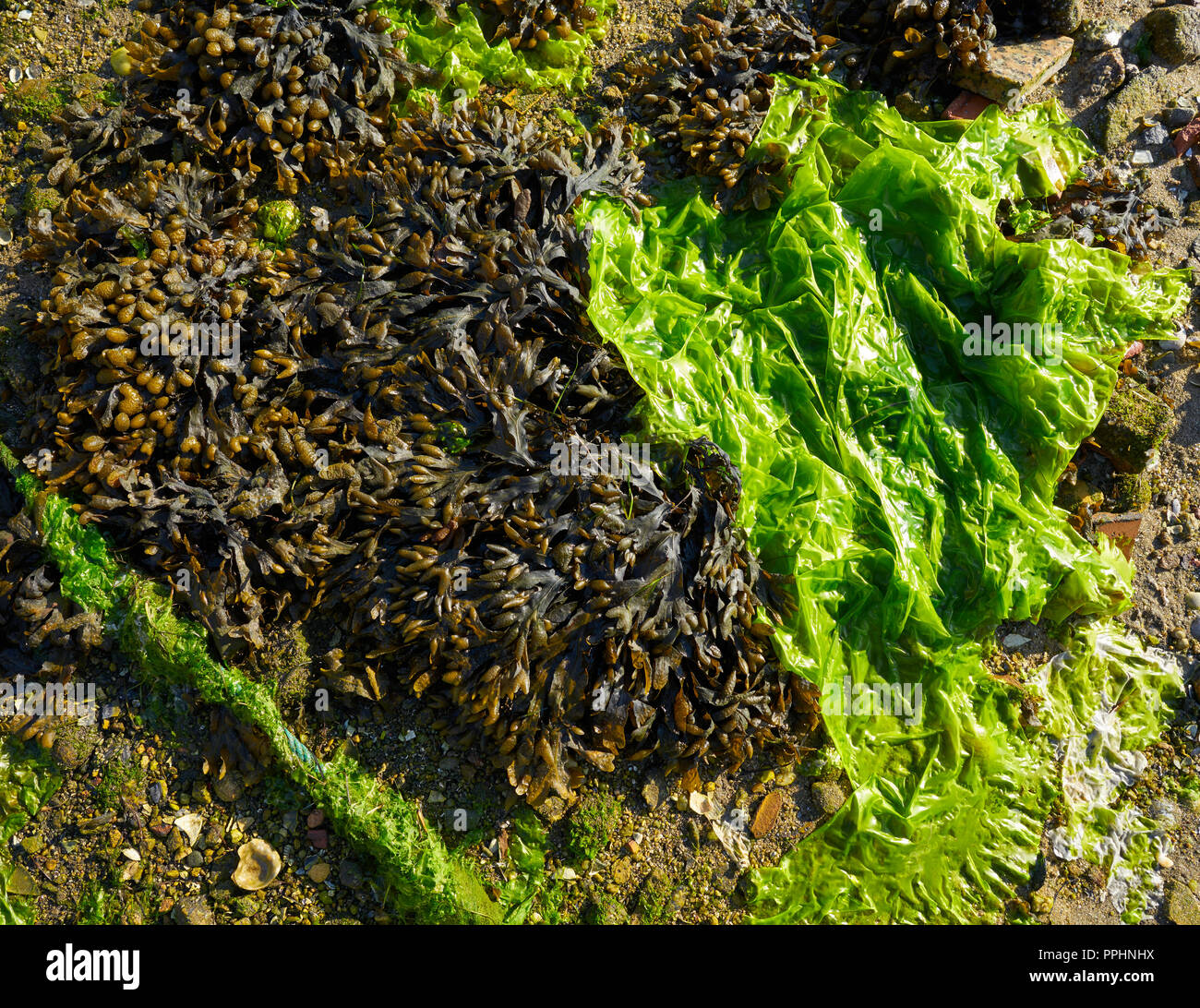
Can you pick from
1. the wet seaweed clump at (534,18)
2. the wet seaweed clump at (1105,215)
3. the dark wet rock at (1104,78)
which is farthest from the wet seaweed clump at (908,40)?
the wet seaweed clump at (534,18)

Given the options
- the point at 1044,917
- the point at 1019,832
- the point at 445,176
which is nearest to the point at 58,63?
the point at 445,176

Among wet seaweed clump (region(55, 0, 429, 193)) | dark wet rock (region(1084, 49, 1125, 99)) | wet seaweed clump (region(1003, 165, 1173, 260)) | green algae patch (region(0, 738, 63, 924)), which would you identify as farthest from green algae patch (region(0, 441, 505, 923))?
dark wet rock (region(1084, 49, 1125, 99))

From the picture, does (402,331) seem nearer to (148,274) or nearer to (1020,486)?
(148,274)

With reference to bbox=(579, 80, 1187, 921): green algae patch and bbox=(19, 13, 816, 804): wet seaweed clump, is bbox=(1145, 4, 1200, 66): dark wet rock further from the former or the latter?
bbox=(19, 13, 816, 804): wet seaweed clump

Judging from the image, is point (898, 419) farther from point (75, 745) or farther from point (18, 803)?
point (18, 803)

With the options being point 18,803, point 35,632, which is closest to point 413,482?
point 35,632

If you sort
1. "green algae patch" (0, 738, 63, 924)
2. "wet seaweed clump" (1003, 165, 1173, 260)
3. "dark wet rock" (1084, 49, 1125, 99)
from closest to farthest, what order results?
1. "green algae patch" (0, 738, 63, 924)
2. "wet seaweed clump" (1003, 165, 1173, 260)
3. "dark wet rock" (1084, 49, 1125, 99)
